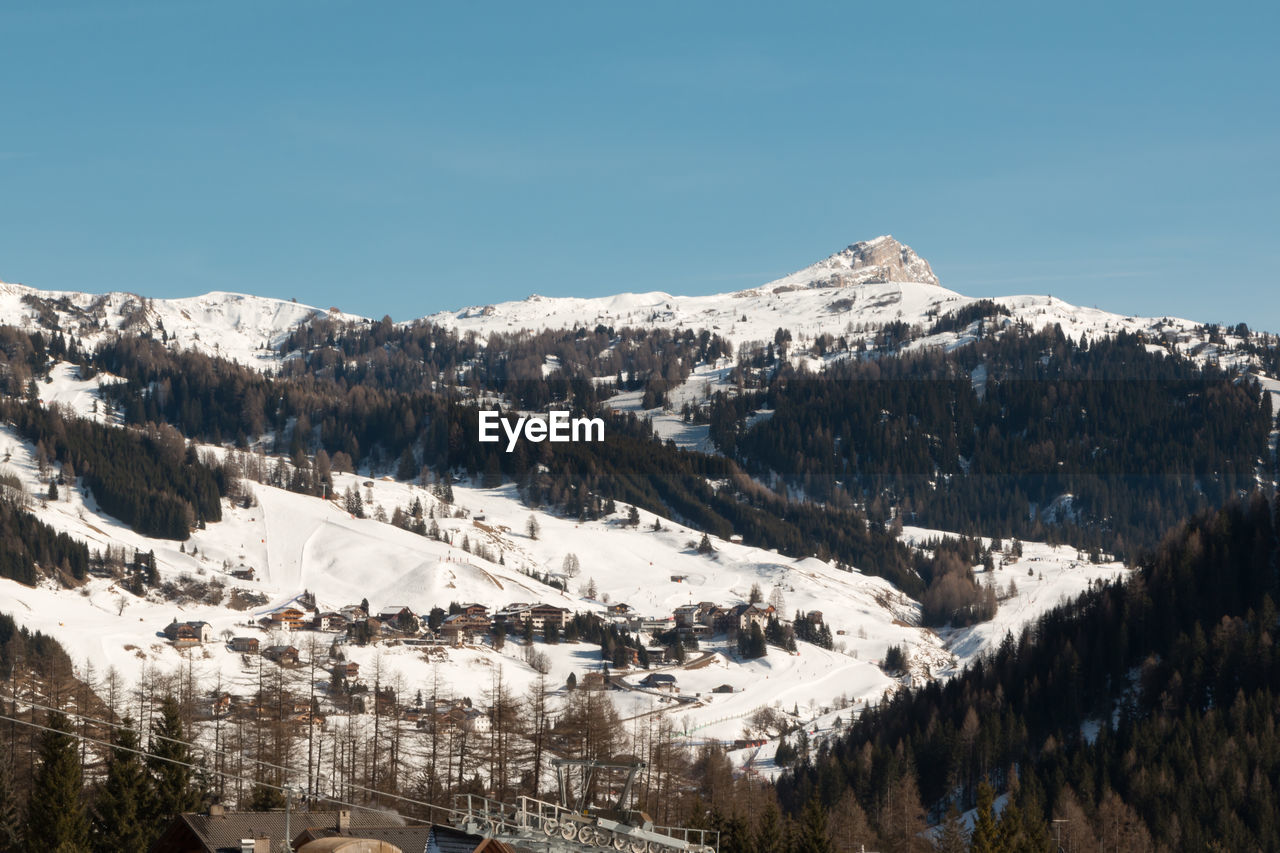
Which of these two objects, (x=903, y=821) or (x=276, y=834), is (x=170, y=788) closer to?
(x=276, y=834)

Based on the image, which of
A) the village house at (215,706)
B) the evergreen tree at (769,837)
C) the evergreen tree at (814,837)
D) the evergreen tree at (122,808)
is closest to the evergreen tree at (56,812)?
the evergreen tree at (122,808)

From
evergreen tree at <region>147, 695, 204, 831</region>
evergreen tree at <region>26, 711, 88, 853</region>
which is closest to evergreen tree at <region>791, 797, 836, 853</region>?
evergreen tree at <region>147, 695, 204, 831</region>

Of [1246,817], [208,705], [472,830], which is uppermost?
[472,830]

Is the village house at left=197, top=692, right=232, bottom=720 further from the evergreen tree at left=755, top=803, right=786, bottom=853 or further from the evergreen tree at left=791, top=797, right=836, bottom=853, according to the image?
the evergreen tree at left=791, top=797, right=836, bottom=853

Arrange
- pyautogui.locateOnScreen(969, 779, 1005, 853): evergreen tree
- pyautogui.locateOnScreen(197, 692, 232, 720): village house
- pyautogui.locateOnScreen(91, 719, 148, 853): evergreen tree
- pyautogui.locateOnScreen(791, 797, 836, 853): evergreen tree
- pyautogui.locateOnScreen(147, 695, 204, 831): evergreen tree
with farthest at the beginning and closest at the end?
pyautogui.locateOnScreen(197, 692, 232, 720): village house → pyautogui.locateOnScreen(969, 779, 1005, 853): evergreen tree → pyautogui.locateOnScreen(791, 797, 836, 853): evergreen tree → pyautogui.locateOnScreen(147, 695, 204, 831): evergreen tree → pyautogui.locateOnScreen(91, 719, 148, 853): evergreen tree

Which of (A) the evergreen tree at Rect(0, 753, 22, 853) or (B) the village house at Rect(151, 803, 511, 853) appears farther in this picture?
(A) the evergreen tree at Rect(0, 753, 22, 853)

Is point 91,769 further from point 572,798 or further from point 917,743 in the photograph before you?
point 917,743

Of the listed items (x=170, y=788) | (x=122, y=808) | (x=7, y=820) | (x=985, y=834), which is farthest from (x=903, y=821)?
(x=7, y=820)

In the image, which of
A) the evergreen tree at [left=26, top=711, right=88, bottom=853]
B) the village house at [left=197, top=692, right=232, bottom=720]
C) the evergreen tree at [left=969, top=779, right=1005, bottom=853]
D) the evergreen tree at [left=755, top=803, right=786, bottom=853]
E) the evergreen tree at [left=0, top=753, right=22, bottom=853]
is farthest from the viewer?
the village house at [left=197, top=692, right=232, bottom=720]

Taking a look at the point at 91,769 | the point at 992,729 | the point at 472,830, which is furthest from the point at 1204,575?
the point at 472,830
